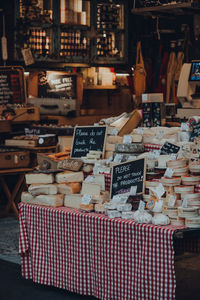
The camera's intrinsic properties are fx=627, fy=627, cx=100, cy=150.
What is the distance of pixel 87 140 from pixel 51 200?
119 cm

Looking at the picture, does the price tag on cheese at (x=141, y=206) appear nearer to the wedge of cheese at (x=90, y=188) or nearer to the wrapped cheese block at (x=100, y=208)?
the wrapped cheese block at (x=100, y=208)

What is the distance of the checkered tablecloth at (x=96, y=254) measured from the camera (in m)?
5.48

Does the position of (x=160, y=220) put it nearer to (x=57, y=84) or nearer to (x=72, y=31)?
(x=57, y=84)

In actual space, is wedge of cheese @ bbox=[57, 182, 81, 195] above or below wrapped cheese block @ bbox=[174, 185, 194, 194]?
below

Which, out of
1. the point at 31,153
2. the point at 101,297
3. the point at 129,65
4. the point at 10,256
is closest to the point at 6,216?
the point at 31,153

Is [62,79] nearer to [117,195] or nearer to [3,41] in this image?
[3,41]

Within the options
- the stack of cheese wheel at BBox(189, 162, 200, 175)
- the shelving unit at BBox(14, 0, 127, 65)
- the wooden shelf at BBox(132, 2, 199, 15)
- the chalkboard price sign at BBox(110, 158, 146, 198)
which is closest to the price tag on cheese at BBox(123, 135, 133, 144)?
the chalkboard price sign at BBox(110, 158, 146, 198)

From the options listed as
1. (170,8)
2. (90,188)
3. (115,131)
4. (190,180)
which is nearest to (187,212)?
(190,180)

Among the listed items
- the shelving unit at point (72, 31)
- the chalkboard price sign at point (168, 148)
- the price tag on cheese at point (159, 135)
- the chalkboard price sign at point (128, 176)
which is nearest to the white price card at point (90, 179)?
the chalkboard price sign at point (128, 176)

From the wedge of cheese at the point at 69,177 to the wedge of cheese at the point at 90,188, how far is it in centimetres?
20

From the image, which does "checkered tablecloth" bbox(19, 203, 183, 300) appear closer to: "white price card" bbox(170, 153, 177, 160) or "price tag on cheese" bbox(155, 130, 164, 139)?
"white price card" bbox(170, 153, 177, 160)

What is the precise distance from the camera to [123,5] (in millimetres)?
14508

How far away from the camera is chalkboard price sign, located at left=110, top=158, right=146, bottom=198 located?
20.4 ft

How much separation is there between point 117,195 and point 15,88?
6383 mm
